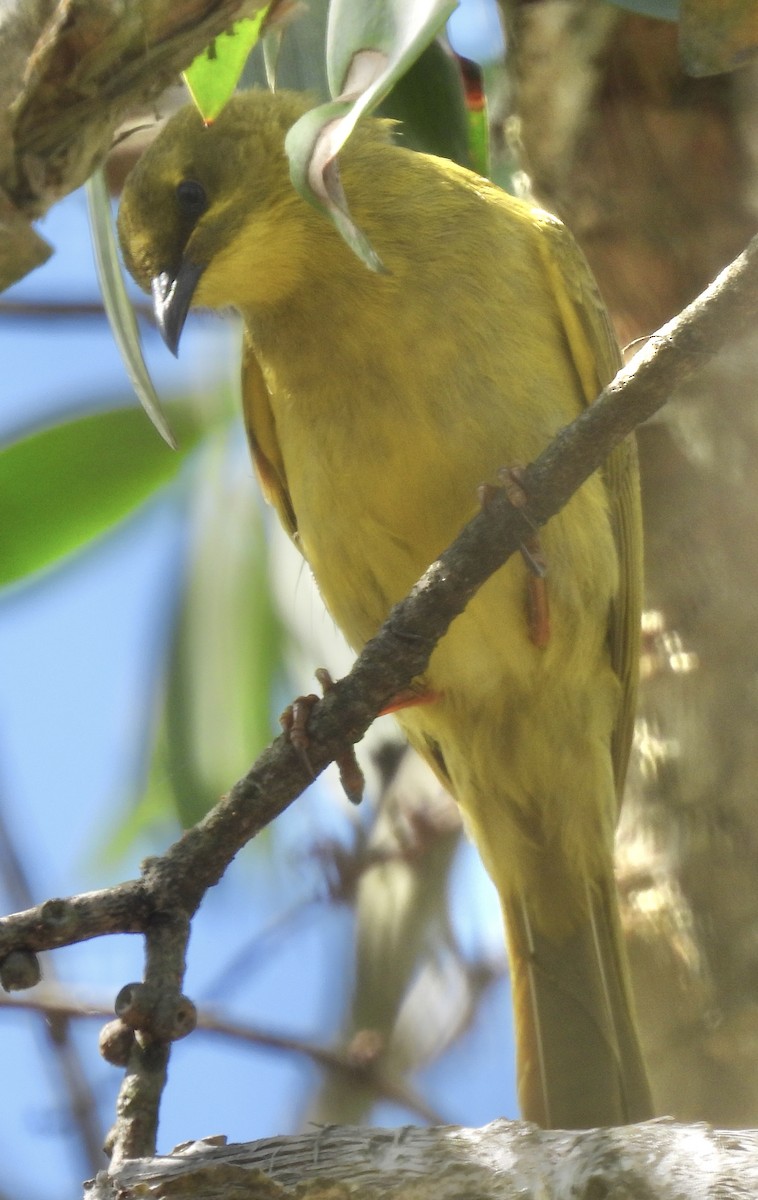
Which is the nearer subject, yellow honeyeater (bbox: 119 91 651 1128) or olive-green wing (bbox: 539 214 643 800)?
yellow honeyeater (bbox: 119 91 651 1128)

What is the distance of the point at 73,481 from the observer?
399 centimetres

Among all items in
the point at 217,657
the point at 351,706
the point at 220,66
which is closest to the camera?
the point at 220,66

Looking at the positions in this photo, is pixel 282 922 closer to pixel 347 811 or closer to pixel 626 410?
pixel 347 811

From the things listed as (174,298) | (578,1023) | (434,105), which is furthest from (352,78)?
(578,1023)

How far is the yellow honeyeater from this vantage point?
118 inches

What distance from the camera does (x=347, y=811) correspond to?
420 cm

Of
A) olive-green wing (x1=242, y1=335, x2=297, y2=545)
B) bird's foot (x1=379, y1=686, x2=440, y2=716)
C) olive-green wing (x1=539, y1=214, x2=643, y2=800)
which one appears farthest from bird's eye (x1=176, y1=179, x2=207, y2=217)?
bird's foot (x1=379, y1=686, x2=440, y2=716)

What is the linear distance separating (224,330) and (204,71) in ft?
8.51

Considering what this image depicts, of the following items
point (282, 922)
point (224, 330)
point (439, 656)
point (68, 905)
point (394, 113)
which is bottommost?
point (68, 905)

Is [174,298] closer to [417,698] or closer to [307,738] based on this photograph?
[417,698]

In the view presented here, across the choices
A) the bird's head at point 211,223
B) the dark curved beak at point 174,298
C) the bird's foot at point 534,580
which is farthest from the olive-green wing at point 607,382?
the dark curved beak at point 174,298

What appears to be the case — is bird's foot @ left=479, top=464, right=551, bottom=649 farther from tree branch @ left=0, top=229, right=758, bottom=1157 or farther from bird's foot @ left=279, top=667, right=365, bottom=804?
bird's foot @ left=279, top=667, right=365, bottom=804

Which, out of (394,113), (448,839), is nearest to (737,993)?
(448,839)

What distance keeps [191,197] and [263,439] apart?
642mm
